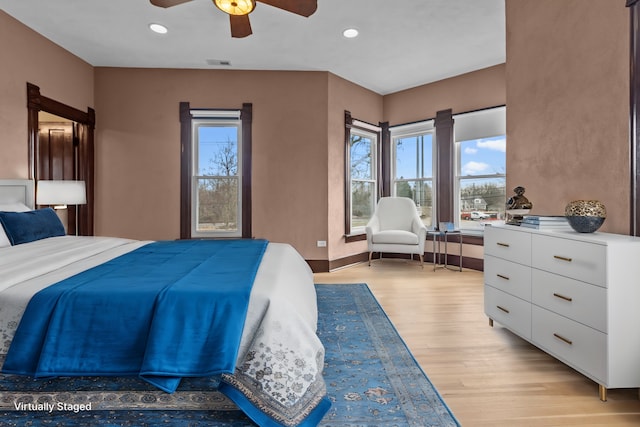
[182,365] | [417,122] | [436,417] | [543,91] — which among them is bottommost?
[436,417]

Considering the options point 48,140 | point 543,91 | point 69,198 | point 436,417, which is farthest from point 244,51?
point 436,417

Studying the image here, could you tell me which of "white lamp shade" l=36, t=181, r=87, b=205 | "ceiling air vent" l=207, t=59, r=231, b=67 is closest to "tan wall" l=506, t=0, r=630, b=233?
"ceiling air vent" l=207, t=59, r=231, b=67

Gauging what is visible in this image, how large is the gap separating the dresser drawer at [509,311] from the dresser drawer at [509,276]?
0.05 meters

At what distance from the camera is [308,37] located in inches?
162

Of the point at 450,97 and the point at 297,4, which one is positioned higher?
the point at 450,97

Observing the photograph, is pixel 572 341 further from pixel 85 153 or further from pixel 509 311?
pixel 85 153

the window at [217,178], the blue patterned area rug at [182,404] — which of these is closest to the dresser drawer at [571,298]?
the blue patterned area rug at [182,404]

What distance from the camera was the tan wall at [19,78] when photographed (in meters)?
3.55

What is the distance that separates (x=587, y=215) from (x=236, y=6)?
2.63m

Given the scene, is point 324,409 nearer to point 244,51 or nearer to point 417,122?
point 244,51

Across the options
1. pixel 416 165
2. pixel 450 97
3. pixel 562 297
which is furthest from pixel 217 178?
pixel 562 297

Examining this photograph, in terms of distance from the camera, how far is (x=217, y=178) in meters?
5.10

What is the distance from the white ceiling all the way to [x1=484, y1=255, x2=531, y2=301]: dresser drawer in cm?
246

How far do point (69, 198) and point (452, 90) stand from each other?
5127mm
